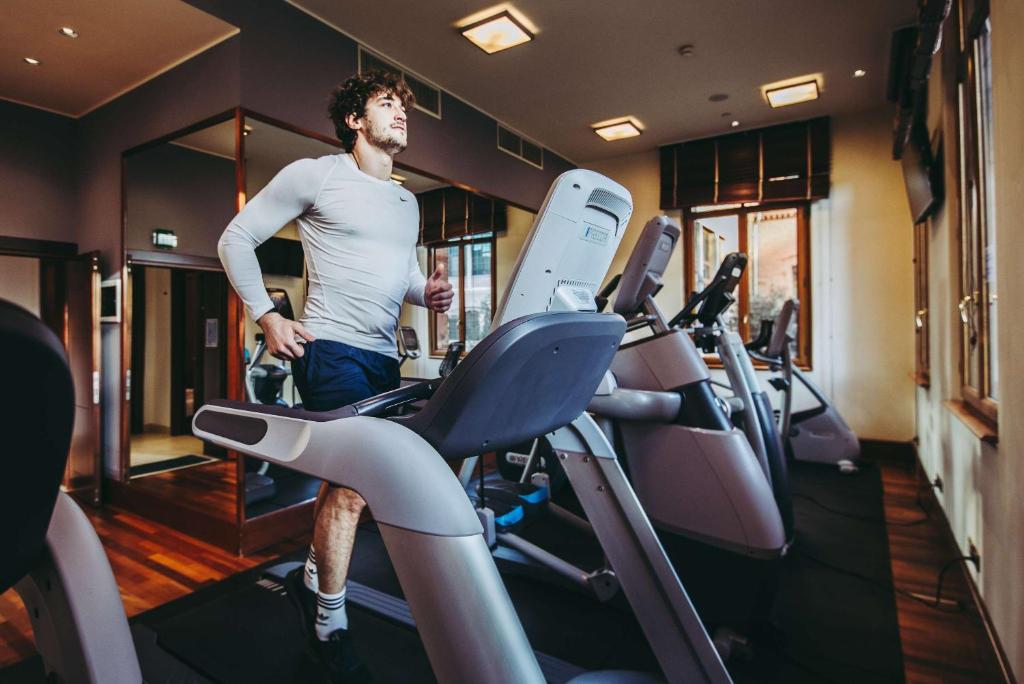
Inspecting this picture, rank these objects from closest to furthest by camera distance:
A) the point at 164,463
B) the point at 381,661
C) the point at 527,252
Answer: the point at 527,252 → the point at 381,661 → the point at 164,463

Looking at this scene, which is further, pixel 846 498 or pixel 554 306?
pixel 846 498

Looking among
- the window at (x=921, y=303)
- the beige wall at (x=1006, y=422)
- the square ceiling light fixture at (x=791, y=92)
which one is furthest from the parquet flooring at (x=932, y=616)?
the square ceiling light fixture at (x=791, y=92)

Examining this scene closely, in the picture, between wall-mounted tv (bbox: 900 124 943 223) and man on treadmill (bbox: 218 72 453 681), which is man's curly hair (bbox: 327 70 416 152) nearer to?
man on treadmill (bbox: 218 72 453 681)

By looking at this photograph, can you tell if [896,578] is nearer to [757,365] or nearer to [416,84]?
[757,365]

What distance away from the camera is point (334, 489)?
5.10 ft

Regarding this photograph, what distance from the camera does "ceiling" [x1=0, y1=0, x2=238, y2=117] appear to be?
269 centimetres

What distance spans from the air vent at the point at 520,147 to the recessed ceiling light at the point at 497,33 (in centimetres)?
123

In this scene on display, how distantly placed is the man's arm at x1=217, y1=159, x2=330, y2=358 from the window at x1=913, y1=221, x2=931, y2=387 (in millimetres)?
4158

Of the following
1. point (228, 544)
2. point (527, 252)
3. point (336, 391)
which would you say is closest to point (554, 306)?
point (527, 252)

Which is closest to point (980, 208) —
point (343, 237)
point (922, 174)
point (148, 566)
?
point (922, 174)

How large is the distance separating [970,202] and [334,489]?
9.90ft

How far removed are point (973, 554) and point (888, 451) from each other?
312cm

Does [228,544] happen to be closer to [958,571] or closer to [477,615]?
[477,615]

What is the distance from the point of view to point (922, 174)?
126 inches
